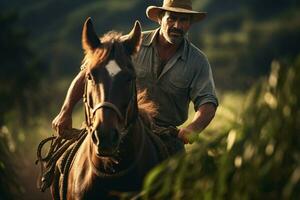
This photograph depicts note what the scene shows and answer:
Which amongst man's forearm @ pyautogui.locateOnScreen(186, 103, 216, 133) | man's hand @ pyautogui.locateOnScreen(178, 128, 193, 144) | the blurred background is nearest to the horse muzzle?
the blurred background

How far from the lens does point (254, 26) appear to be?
272ft

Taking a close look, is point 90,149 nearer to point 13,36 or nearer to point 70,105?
point 70,105

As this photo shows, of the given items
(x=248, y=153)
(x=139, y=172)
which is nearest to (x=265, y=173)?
(x=248, y=153)

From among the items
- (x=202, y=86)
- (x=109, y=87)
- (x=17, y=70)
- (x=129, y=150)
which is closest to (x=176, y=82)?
(x=202, y=86)

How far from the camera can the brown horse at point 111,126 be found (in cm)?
809

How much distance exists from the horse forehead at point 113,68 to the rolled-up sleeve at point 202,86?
1.60 m

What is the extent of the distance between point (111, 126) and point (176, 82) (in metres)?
2.04

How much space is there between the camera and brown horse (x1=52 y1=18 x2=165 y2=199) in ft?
26.6

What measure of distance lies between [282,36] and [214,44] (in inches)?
202

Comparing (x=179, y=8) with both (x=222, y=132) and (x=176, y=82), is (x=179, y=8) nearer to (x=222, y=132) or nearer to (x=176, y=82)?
(x=176, y=82)

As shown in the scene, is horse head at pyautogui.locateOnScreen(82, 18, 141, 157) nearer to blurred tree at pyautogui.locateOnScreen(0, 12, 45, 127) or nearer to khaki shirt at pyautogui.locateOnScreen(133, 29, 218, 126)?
khaki shirt at pyautogui.locateOnScreen(133, 29, 218, 126)

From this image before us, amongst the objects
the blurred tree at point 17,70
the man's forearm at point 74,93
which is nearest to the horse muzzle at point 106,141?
the man's forearm at point 74,93

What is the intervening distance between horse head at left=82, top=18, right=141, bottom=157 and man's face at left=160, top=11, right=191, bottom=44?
44.3 inches

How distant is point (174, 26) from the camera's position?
990cm
